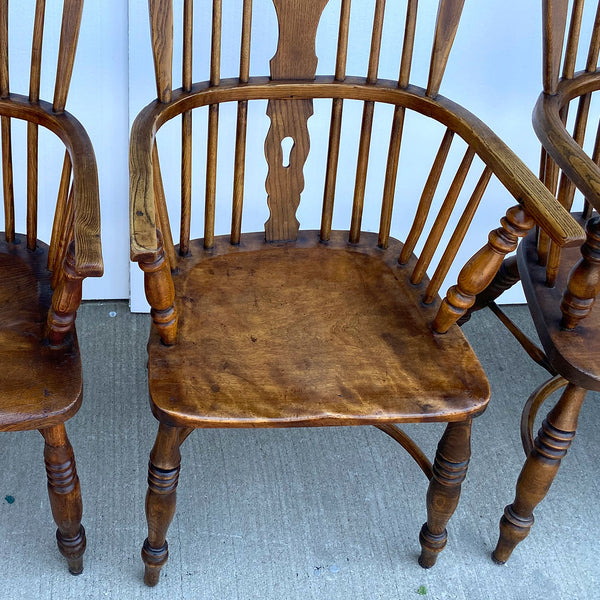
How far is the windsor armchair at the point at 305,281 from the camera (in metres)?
1.24

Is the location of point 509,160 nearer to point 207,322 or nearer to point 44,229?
point 207,322

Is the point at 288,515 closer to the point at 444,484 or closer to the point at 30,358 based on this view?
the point at 444,484

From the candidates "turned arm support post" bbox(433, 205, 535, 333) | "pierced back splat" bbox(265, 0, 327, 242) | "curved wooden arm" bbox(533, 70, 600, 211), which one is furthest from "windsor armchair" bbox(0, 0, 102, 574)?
"curved wooden arm" bbox(533, 70, 600, 211)

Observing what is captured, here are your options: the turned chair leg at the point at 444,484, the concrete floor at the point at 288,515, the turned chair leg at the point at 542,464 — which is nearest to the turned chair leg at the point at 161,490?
the concrete floor at the point at 288,515

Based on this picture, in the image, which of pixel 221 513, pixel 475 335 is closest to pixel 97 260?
pixel 221 513

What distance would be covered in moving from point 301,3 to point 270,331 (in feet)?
1.84

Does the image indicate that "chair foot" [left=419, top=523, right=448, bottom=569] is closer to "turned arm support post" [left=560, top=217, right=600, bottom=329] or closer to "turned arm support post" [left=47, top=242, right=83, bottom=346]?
"turned arm support post" [left=560, top=217, right=600, bottom=329]

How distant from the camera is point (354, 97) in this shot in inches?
57.7

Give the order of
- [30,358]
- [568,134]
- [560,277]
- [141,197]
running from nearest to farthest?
1. [141,197]
2. [30,358]
3. [568,134]
4. [560,277]

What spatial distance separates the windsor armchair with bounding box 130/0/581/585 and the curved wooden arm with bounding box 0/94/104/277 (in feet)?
0.19

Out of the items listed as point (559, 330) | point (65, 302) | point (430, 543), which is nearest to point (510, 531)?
point (430, 543)

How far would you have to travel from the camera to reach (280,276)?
1.51 metres

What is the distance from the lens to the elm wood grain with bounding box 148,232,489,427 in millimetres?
1249

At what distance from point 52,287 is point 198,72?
0.60 metres
